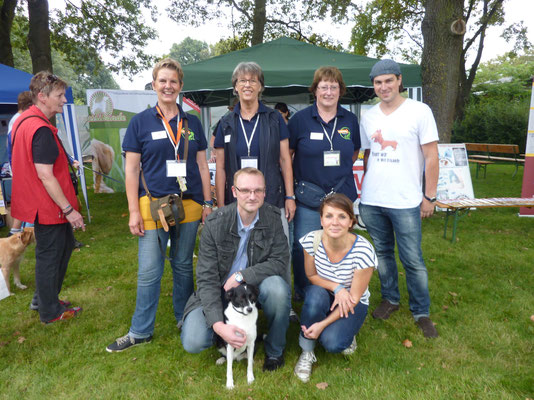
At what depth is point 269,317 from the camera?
2.22 metres

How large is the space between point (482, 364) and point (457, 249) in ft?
8.26

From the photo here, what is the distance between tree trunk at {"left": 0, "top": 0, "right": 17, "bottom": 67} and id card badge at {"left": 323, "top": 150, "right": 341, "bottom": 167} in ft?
30.3

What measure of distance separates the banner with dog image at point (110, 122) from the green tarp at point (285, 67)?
118 inches

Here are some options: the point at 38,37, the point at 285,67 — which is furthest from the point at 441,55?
the point at 38,37

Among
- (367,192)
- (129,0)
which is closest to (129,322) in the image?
(367,192)

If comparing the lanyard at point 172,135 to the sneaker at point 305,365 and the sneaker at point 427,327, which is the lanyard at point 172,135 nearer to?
the sneaker at point 305,365

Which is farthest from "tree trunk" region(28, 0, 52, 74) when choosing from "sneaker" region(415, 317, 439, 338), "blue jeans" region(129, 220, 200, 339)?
"sneaker" region(415, 317, 439, 338)

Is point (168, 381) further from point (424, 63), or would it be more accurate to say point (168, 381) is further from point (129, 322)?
point (424, 63)

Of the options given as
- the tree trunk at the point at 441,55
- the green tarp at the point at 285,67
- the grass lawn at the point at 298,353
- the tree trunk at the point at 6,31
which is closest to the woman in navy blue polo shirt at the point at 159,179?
the grass lawn at the point at 298,353

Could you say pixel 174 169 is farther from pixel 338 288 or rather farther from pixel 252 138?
pixel 338 288

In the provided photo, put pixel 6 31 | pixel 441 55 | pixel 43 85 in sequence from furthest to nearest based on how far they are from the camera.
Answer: pixel 6 31 → pixel 441 55 → pixel 43 85

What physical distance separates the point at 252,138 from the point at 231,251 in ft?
2.55

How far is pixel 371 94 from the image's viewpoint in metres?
7.20

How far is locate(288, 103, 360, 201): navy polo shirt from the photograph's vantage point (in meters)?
2.61
